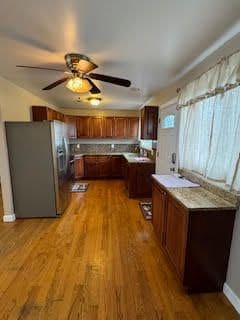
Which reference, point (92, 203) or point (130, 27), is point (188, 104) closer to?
point (130, 27)

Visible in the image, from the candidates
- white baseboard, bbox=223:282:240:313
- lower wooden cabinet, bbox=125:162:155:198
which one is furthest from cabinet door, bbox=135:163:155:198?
white baseboard, bbox=223:282:240:313

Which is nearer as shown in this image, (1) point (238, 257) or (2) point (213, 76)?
(1) point (238, 257)

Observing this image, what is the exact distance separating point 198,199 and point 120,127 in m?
4.70

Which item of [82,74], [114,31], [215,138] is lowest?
[215,138]

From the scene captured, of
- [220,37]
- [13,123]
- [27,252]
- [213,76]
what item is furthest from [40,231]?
[220,37]

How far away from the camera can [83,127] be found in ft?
19.8

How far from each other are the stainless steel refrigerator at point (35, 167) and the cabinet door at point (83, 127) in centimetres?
266

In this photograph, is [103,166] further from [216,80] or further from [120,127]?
[216,80]

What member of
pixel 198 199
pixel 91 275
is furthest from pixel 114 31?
pixel 91 275

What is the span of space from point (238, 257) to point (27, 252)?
2.41 m

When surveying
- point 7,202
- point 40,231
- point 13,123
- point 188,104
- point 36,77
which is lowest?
point 40,231

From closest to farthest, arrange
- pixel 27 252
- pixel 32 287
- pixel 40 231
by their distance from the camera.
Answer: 1. pixel 32 287
2. pixel 27 252
3. pixel 40 231

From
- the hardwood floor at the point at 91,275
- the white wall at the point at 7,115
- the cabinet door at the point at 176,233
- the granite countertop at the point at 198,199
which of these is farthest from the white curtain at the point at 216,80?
the white wall at the point at 7,115

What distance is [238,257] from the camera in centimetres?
157
